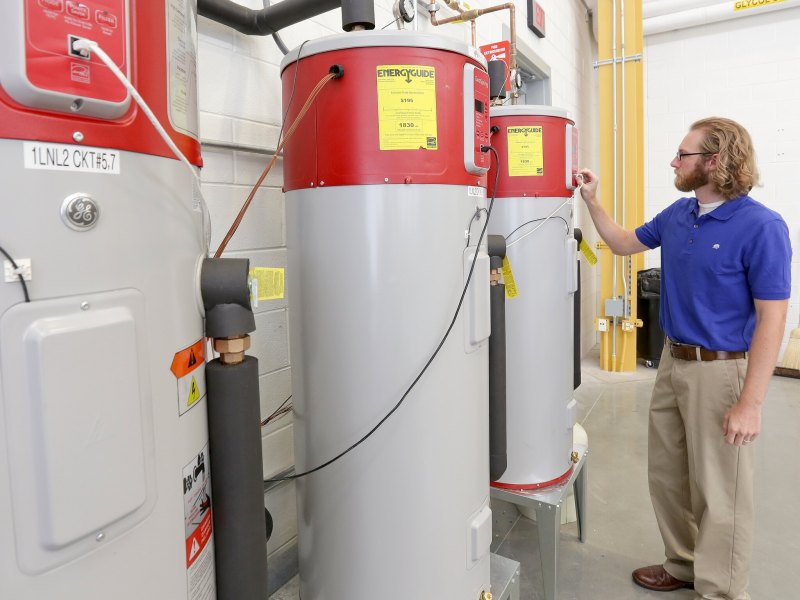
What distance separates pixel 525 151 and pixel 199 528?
1282 mm

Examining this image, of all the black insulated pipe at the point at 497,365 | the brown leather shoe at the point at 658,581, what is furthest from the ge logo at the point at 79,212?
the brown leather shoe at the point at 658,581

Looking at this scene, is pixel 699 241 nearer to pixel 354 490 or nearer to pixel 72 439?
pixel 354 490

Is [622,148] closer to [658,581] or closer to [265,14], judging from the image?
[658,581]

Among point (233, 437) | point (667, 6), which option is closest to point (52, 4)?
point (233, 437)

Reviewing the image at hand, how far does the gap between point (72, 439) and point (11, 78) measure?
32 cm

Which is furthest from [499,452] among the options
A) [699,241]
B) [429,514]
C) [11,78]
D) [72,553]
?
[11,78]

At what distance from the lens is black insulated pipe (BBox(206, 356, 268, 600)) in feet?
2.36

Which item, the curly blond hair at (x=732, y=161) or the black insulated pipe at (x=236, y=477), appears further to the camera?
the curly blond hair at (x=732, y=161)

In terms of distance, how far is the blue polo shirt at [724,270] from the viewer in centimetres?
146

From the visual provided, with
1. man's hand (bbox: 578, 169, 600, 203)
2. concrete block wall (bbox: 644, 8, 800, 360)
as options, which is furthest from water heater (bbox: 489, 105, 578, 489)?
concrete block wall (bbox: 644, 8, 800, 360)

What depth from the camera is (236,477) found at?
73cm

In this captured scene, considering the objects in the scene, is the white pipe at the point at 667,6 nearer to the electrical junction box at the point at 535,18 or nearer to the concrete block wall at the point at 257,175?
the electrical junction box at the point at 535,18

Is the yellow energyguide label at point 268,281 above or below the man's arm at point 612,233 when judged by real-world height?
below

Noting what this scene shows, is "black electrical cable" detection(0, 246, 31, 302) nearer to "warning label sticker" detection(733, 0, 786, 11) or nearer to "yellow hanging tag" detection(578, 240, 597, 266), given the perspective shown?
"yellow hanging tag" detection(578, 240, 597, 266)
